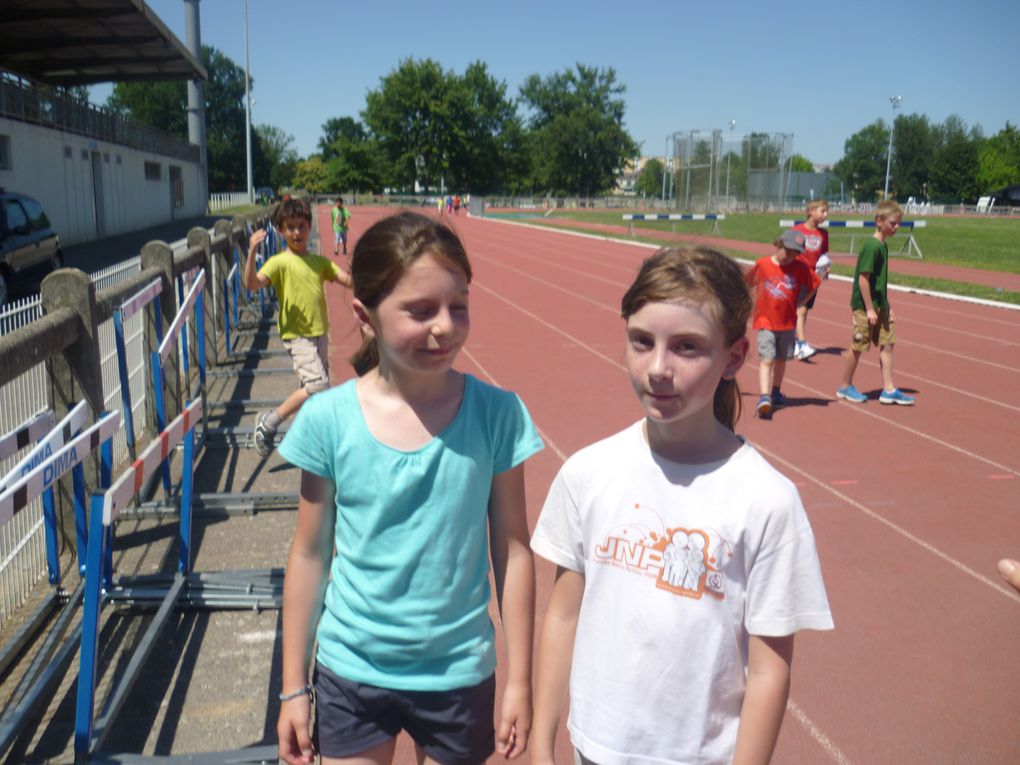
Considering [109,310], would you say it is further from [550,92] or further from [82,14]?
[550,92]

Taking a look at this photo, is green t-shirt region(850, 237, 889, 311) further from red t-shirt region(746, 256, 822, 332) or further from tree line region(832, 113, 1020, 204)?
tree line region(832, 113, 1020, 204)

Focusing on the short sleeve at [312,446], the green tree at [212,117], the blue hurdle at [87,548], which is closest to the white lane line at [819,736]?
the short sleeve at [312,446]

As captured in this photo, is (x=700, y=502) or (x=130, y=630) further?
(x=130, y=630)

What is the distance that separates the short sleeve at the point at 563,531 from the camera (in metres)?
1.94

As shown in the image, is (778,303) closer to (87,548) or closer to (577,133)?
(87,548)

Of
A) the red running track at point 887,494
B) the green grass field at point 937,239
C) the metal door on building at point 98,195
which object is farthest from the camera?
the metal door on building at point 98,195

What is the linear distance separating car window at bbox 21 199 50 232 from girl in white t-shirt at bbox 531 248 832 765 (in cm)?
1663

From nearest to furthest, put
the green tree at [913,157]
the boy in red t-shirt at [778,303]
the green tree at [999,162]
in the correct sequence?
the boy in red t-shirt at [778,303], the green tree at [999,162], the green tree at [913,157]

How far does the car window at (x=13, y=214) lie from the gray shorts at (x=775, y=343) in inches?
498

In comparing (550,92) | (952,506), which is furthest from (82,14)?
(550,92)

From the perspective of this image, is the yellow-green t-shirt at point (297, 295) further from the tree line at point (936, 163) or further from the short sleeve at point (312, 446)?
the tree line at point (936, 163)

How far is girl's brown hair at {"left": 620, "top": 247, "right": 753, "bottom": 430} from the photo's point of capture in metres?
1.84

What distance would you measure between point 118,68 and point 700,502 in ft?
160

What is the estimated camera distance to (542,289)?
58.3 feet
